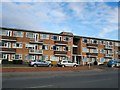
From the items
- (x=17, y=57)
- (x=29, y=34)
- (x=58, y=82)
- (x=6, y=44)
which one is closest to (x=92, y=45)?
(x=29, y=34)

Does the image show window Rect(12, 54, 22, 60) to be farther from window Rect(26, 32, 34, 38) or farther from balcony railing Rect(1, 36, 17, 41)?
window Rect(26, 32, 34, 38)

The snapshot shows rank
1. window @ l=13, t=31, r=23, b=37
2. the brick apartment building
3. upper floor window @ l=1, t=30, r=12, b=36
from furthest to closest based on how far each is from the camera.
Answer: window @ l=13, t=31, r=23, b=37, the brick apartment building, upper floor window @ l=1, t=30, r=12, b=36

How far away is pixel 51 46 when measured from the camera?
211 feet

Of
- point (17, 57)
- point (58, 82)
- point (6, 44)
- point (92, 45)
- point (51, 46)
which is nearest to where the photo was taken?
point (58, 82)

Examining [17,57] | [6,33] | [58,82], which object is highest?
[6,33]

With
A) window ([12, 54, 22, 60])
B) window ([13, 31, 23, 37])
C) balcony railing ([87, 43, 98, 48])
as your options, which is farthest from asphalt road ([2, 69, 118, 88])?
balcony railing ([87, 43, 98, 48])

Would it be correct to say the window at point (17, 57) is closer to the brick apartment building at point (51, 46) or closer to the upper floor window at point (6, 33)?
the brick apartment building at point (51, 46)

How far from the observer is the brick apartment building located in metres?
58.1

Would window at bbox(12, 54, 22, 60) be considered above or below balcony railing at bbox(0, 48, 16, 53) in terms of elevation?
below

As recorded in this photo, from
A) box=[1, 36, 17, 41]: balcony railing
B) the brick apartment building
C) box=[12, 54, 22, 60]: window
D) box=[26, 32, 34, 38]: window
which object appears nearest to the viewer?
box=[1, 36, 17, 41]: balcony railing

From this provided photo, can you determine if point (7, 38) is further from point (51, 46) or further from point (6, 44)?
point (51, 46)

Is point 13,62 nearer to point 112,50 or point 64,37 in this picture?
point 64,37

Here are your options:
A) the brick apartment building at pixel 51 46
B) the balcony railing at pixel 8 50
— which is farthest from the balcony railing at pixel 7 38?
the balcony railing at pixel 8 50

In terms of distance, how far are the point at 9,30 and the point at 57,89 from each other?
47586 mm
